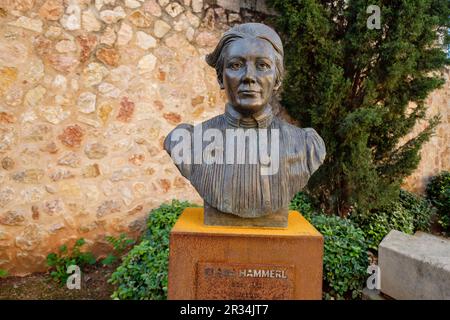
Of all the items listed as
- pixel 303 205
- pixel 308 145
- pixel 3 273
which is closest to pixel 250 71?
pixel 308 145

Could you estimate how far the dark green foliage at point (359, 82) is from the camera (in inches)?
133

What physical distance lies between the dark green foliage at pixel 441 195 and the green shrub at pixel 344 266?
2590mm

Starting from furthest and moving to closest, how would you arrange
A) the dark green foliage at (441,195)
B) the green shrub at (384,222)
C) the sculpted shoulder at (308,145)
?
the dark green foliage at (441,195)
the green shrub at (384,222)
the sculpted shoulder at (308,145)

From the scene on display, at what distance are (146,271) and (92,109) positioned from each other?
1828 millimetres

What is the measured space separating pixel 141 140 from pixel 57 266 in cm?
155

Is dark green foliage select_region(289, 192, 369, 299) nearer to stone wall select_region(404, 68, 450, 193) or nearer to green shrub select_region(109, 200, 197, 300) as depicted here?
green shrub select_region(109, 200, 197, 300)

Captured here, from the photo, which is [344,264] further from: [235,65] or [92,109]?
[92,109]

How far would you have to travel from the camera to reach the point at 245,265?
5.51 ft

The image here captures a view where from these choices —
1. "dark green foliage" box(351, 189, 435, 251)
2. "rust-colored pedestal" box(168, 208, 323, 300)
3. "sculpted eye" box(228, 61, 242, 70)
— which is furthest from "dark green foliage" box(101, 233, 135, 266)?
"dark green foliage" box(351, 189, 435, 251)

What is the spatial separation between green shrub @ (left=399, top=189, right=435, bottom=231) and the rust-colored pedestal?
10.9ft

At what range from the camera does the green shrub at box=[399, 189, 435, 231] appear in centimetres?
429

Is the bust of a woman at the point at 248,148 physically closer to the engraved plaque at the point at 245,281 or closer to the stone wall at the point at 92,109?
the engraved plaque at the point at 245,281

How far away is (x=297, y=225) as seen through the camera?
1906 millimetres

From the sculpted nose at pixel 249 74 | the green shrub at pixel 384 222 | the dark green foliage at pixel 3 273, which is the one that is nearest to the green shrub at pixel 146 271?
the dark green foliage at pixel 3 273
